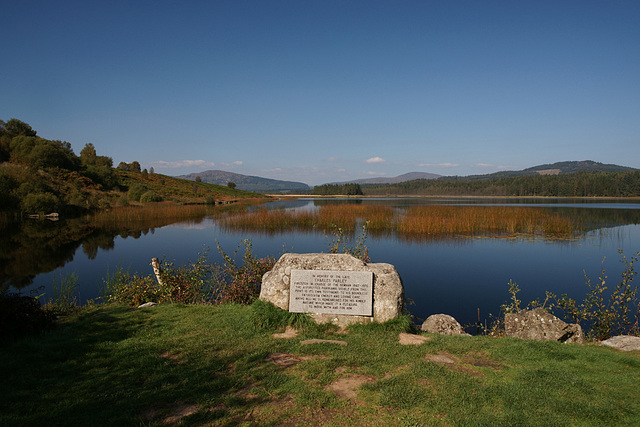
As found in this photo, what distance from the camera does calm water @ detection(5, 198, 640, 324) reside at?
10.6m

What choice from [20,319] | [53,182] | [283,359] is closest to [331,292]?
[283,359]

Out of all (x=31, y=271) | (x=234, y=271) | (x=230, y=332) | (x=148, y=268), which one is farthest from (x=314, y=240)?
(x=230, y=332)

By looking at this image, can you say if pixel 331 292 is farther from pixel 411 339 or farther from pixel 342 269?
pixel 411 339

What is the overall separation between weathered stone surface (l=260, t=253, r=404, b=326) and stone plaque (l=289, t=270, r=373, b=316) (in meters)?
0.10

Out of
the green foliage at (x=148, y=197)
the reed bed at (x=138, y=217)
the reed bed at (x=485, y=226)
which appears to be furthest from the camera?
the green foliage at (x=148, y=197)

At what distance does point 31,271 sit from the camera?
13.0 metres

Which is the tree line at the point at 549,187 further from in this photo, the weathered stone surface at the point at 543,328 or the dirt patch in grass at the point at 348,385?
the dirt patch in grass at the point at 348,385

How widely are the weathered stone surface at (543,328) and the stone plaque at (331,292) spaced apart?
3000 millimetres

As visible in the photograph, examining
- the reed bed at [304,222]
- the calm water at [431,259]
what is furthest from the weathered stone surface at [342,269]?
the reed bed at [304,222]

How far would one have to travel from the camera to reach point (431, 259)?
15289 mm

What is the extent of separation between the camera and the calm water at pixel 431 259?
Answer: 10555 millimetres

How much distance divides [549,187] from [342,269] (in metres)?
121

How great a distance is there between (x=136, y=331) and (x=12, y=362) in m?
1.65

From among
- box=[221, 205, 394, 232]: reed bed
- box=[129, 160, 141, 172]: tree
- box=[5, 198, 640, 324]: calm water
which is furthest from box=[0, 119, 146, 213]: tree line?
box=[221, 205, 394, 232]: reed bed
